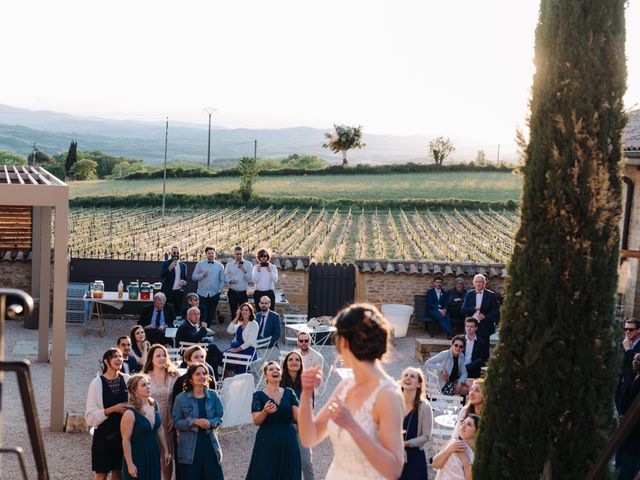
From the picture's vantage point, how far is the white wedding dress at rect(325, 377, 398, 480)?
10.9 feet

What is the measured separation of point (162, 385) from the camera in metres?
7.81

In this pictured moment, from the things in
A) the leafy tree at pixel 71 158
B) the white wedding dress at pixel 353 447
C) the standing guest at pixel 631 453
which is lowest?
the standing guest at pixel 631 453

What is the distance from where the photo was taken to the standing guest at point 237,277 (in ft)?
47.7

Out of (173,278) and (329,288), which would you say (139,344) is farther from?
(329,288)

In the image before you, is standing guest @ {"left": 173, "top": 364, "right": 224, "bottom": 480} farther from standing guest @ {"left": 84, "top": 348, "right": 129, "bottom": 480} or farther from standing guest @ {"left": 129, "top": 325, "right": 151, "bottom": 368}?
standing guest @ {"left": 129, "top": 325, "right": 151, "bottom": 368}

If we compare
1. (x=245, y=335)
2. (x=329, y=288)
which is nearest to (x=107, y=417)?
(x=245, y=335)

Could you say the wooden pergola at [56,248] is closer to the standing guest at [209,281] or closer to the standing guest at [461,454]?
the standing guest at [209,281]

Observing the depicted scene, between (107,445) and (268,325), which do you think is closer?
(107,445)

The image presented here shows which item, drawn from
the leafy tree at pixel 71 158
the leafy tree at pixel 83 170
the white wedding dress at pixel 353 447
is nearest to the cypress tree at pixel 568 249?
the white wedding dress at pixel 353 447

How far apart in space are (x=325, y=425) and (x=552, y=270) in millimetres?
1854

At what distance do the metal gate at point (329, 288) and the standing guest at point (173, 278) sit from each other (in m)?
2.75

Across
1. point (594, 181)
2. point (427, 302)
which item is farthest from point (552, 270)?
point (427, 302)

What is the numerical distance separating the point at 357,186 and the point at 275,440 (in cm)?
4543

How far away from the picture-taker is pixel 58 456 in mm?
8883
